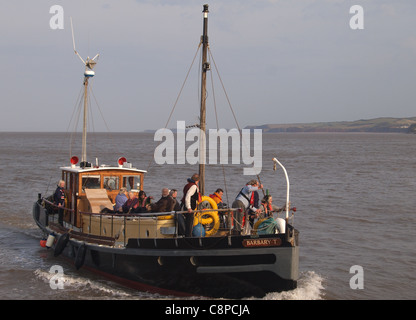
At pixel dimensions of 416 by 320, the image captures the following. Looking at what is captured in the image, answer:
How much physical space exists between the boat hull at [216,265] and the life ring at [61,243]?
10.7ft

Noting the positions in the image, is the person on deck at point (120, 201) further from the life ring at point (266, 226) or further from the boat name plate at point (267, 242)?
the boat name plate at point (267, 242)

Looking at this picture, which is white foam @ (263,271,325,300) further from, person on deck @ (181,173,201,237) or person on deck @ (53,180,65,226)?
person on deck @ (53,180,65,226)

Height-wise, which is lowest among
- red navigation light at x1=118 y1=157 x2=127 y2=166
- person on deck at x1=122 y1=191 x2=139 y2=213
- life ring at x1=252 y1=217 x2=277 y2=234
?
life ring at x1=252 y1=217 x2=277 y2=234

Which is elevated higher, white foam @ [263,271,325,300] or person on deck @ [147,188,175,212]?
person on deck @ [147,188,175,212]

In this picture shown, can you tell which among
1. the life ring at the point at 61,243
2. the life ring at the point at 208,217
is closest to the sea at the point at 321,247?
the life ring at the point at 61,243

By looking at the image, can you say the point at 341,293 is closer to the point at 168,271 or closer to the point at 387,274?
the point at 387,274

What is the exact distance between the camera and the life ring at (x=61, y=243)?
1541cm

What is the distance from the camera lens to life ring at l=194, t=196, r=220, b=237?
1234cm

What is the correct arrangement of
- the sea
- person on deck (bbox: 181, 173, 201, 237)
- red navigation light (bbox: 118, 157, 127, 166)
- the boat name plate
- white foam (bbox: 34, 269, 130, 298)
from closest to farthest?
the boat name plate
person on deck (bbox: 181, 173, 201, 237)
white foam (bbox: 34, 269, 130, 298)
the sea
red navigation light (bbox: 118, 157, 127, 166)

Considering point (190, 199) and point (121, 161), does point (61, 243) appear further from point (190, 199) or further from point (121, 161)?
point (190, 199)

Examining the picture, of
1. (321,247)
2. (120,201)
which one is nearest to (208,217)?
(120,201)

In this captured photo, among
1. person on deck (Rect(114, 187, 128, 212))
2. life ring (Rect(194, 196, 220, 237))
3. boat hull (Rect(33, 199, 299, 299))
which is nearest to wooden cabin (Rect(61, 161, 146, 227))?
person on deck (Rect(114, 187, 128, 212))
